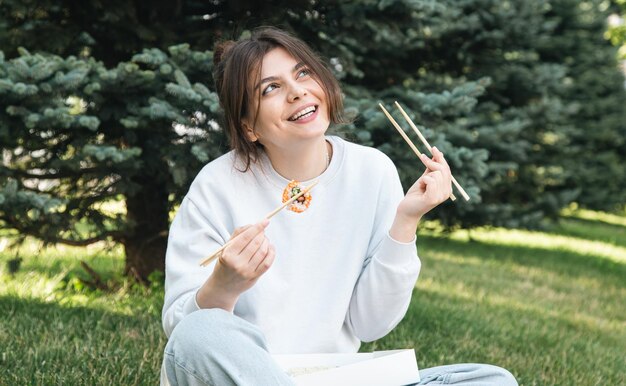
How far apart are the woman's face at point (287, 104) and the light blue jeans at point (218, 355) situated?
1.64 feet

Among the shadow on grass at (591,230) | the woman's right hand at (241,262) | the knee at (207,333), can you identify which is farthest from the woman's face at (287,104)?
the shadow on grass at (591,230)

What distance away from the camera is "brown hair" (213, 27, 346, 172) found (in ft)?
6.20

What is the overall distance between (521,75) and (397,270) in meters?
4.58

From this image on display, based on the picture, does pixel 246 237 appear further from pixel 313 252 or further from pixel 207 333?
pixel 313 252

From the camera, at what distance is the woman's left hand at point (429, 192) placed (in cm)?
166

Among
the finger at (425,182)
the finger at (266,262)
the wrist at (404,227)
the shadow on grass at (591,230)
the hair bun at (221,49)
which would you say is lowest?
the shadow on grass at (591,230)

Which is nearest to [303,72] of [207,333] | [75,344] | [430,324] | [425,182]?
[425,182]

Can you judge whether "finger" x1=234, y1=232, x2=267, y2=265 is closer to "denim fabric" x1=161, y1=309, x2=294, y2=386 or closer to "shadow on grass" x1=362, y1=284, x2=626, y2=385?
"denim fabric" x1=161, y1=309, x2=294, y2=386

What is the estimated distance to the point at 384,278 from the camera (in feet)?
5.85

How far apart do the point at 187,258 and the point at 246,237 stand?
0.35m

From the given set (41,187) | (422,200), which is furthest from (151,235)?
(422,200)

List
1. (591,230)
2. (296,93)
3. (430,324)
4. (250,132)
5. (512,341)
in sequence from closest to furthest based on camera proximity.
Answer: (296,93), (250,132), (512,341), (430,324), (591,230)

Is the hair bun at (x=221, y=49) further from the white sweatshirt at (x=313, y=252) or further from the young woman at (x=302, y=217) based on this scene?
the white sweatshirt at (x=313, y=252)

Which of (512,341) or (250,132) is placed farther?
(512,341)
